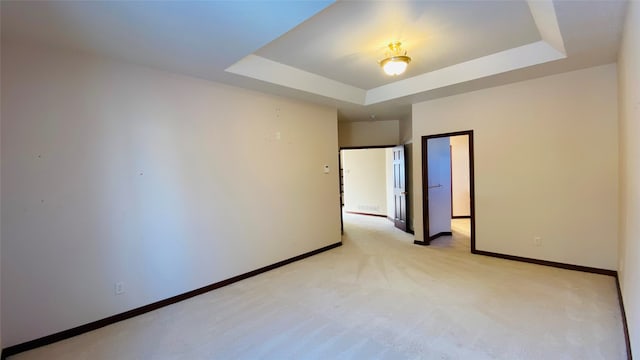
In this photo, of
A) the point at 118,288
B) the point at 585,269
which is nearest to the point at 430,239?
the point at 585,269

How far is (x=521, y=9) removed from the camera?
2.57 metres

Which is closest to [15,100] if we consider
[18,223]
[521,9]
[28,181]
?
[28,181]

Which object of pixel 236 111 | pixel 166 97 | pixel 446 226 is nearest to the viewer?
pixel 166 97

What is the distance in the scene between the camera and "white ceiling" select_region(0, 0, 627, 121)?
7.02 ft

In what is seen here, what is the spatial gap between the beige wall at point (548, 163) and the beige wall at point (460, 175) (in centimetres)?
348

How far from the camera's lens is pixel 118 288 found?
2934mm

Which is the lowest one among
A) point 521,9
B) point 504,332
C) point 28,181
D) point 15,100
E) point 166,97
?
point 504,332

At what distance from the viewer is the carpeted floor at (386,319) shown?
2332 mm

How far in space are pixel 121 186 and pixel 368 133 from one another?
516 centimetres

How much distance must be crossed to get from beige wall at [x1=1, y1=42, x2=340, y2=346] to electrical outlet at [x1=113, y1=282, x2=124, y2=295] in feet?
0.15

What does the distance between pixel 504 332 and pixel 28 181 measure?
13.5 feet

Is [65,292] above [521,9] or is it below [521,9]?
below

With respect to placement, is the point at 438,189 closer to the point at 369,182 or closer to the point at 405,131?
the point at 405,131

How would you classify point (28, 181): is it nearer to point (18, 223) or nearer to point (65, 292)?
point (18, 223)
